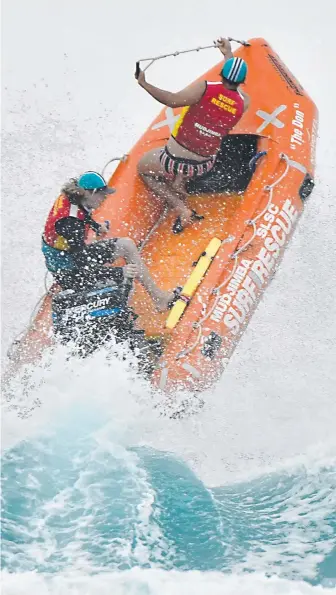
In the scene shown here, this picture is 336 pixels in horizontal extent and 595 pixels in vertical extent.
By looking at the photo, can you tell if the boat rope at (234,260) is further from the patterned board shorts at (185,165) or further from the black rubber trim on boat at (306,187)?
the patterned board shorts at (185,165)

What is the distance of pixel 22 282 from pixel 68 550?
275 centimetres

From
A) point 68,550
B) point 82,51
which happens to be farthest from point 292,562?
point 82,51

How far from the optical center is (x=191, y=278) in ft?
19.0

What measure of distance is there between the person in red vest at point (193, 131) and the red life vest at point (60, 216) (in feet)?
2.87

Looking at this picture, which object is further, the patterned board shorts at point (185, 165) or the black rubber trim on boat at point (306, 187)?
the black rubber trim on boat at point (306, 187)

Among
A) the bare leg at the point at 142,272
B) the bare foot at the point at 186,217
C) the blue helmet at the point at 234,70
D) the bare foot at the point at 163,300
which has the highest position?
the blue helmet at the point at 234,70

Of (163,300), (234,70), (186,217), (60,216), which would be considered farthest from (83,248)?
(234,70)

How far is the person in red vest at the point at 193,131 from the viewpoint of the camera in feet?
18.7

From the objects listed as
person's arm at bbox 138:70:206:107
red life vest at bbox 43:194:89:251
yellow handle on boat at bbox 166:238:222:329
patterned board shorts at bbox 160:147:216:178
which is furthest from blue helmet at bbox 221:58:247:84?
red life vest at bbox 43:194:89:251

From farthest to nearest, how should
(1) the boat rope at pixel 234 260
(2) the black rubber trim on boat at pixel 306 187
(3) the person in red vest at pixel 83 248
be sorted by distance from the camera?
(2) the black rubber trim on boat at pixel 306 187, (1) the boat rope at pixel 234 260, (3) the person in red vest at pixel 83 248

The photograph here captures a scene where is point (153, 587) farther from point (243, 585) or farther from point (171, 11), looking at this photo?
point (171, 11)

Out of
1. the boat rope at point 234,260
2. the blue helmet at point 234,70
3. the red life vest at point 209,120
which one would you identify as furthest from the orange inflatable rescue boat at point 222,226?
the blue helmet at point 234,70

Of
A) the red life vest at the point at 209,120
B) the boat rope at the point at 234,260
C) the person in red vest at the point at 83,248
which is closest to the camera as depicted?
the person in red vest at the point at 83,248

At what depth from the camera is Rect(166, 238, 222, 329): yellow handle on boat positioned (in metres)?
5.65
